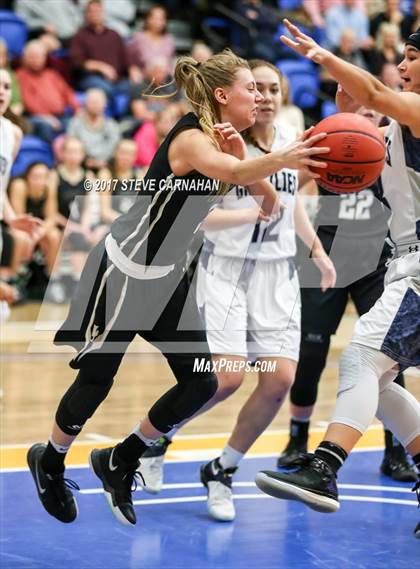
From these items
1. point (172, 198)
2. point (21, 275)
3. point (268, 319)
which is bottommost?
point (21, 275)

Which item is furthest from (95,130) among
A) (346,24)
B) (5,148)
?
(5,148)

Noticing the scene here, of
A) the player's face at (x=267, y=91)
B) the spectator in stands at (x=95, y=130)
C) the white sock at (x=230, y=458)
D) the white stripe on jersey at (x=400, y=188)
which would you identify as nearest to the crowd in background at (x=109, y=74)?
the spectator in stands at (x=95, y=130)

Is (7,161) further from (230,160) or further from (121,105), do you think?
(121,105)

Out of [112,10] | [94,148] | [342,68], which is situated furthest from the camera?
[112,10]

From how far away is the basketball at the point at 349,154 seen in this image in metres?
4.11

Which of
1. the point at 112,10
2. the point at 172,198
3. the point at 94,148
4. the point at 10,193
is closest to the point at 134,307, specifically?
the point at 172,198

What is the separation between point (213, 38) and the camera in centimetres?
1485

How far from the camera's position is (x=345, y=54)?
14.8m

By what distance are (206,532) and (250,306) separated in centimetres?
129

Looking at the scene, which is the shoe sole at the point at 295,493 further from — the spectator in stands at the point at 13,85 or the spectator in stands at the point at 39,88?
the spectator in stands at the point at 39,88

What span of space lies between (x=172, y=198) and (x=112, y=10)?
1058cm

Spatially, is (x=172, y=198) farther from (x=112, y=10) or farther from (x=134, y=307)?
(x=112, y=10)

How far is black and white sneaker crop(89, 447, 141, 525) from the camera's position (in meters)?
4.93

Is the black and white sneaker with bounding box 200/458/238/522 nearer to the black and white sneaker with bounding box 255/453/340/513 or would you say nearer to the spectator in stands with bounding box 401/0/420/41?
the black and white sneaker with bounding box 255/453/340/513
